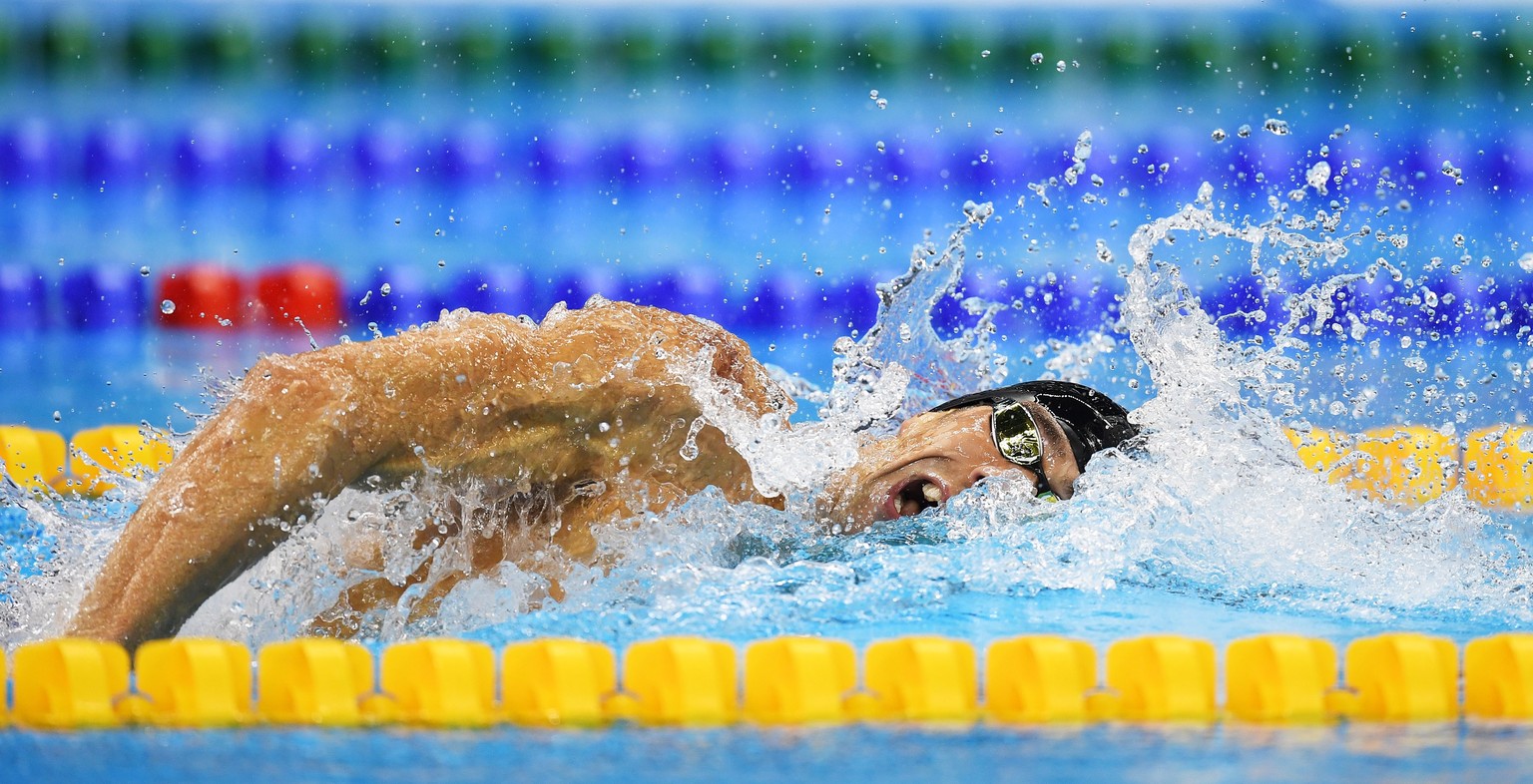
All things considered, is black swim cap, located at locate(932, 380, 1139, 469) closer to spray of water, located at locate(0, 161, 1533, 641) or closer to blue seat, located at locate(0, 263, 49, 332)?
spray of water, located at locate(0, 161, 1533, 641)

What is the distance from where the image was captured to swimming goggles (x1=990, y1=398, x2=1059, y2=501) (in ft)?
7.30

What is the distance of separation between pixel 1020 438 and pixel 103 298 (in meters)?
4.73

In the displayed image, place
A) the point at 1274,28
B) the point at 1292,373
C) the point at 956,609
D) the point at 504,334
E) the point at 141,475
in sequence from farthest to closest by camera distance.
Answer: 1. the point at 1274,28
2. the point at 1292,373
3. the point at 141,475
4. the point at 956,609
5. the point at 504,334

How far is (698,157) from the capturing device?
639 centimetres

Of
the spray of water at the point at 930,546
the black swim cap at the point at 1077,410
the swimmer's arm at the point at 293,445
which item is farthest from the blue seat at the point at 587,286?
the swimmer's arm at the point at 293,445

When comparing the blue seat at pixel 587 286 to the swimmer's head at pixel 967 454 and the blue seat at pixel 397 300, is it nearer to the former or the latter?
the blue seat at pixel 397 300

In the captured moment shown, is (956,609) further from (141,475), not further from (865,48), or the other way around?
(865,48)

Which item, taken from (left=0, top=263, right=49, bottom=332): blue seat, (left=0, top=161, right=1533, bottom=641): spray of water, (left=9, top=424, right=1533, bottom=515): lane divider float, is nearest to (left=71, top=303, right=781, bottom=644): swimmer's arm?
(left=0, top=161, right=1533, bottom=641): spray of water

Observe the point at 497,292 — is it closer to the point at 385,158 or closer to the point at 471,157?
the point at 471,157

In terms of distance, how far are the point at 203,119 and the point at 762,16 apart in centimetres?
254

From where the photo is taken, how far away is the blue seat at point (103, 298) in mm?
5785

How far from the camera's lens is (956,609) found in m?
2.14

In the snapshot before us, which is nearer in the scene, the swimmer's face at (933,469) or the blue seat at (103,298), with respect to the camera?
the swimmer's face at (933,469)

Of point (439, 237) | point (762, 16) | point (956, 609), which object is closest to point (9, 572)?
point (956, 609)
